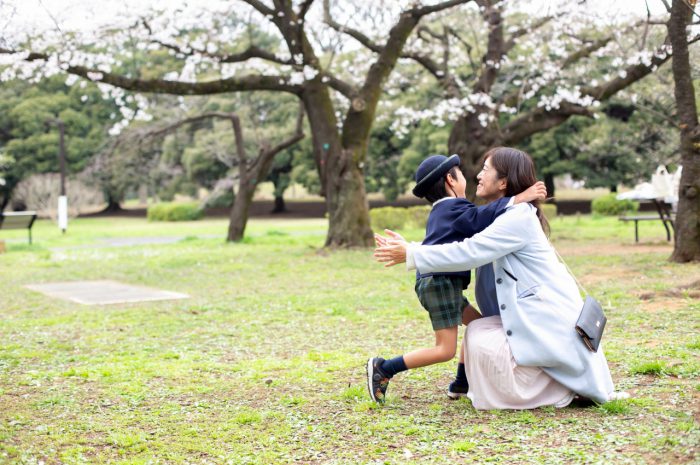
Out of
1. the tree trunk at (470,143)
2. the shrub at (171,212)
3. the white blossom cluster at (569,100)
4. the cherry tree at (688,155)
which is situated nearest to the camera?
the cherry tree at (688,155)

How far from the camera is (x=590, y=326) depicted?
4152 mm

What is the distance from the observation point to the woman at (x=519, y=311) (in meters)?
4.18

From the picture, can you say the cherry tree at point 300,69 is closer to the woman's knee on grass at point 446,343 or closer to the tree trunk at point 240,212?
the tree trunk at point 240,212

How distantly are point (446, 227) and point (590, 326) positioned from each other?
92cm

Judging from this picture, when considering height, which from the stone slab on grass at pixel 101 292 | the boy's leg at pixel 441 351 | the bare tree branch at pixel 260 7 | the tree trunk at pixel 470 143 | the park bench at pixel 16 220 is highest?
the bare tree branch at pixel 260 7

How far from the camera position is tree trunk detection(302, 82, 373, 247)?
16141mm

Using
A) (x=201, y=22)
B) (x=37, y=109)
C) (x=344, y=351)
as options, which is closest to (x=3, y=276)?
(x=201, y=22)

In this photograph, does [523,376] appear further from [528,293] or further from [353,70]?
[353,70]

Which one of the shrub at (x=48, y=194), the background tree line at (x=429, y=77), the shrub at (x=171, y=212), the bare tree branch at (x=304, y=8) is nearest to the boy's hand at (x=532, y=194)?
the background tree line at (x=429, y=77)

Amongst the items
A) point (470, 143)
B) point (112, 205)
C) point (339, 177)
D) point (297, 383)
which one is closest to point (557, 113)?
point (470, 143)

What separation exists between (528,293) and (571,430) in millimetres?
752

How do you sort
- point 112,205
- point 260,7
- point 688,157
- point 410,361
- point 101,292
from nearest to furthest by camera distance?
point 410,361 < point 688,157 < point 101,292 < point 260,7 < point 112,205

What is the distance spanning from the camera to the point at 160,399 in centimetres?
497

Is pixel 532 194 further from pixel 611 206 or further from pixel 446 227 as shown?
pixel 611 206
